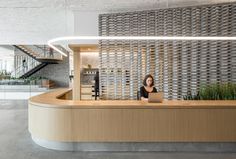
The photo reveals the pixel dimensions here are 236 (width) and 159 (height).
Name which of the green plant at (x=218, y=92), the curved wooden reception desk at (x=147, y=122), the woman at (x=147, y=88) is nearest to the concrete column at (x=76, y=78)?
the woman at (x=147, y=88)

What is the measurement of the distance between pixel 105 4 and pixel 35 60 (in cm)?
1478

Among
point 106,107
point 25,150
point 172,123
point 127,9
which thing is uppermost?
point 127,9

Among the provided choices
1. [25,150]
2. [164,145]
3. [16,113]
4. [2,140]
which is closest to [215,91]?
[164,145]

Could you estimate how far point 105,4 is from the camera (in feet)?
21.4

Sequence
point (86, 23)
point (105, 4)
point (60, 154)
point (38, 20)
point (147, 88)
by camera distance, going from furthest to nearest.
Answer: point (38, 20) → point (86, 23) → point (105, 4) → point (147, 88) → point (60, 154)

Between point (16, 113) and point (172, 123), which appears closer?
point (172, 123)

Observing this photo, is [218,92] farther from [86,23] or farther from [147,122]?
[86,23]

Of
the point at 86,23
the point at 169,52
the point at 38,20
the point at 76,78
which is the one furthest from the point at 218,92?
the point at 38,20

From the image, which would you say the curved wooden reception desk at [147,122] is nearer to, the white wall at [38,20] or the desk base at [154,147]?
the desk base at [154,147]

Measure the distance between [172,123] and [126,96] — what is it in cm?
260

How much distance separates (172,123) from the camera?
4754 millimetres

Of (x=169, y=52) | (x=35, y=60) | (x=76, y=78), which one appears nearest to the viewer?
(x=169, y=52)

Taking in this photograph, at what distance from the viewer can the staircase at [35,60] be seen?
63.0 feet

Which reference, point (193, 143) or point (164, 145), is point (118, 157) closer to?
point (164, 145)
